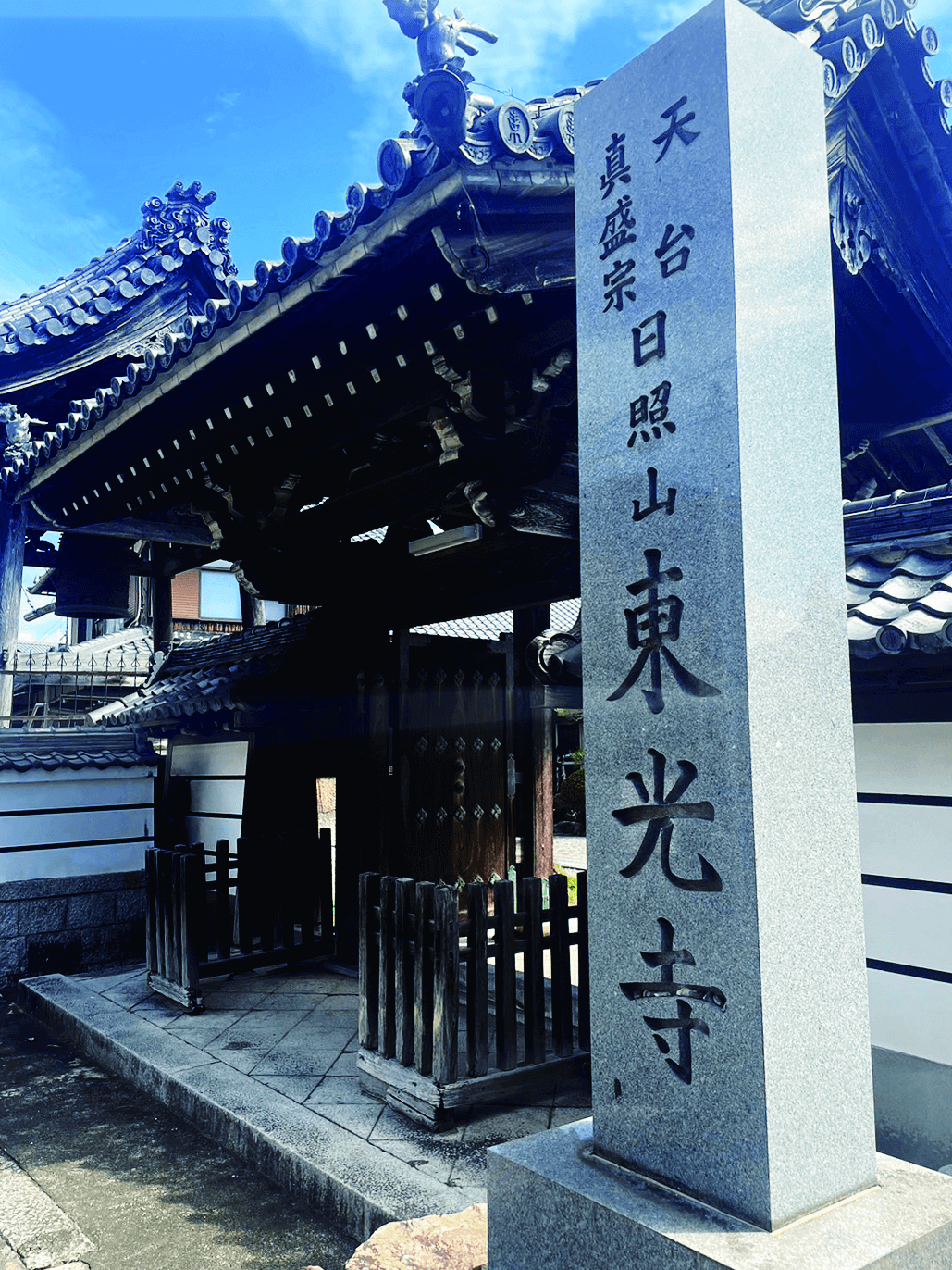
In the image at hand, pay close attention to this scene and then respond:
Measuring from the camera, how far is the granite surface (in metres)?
2.54

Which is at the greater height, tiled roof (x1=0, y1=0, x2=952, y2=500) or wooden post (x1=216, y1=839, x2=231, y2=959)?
tiled roof (x1=0, y1=0, x2=952, y2=500)

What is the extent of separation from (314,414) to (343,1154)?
4.22 metres


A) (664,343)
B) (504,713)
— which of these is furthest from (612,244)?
(504,713)

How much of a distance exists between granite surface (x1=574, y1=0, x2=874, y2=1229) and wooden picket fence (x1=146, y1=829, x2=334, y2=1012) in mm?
5175

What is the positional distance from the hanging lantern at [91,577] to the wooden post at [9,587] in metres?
0.52

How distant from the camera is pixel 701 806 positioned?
2633 millimetres

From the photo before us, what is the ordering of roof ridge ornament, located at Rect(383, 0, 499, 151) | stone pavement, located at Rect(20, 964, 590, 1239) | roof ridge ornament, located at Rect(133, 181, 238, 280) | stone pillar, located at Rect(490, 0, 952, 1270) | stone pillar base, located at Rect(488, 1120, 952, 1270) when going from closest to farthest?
stone pillar base, located at Rect(488, 1120, 952, 1270)
stone pillar, located at Rect(490, 0, 952, 1270)
roof ridge ornament, located at Rect(383, 0, 499, 151)
stone pavement, located at Rect(20, 964, 590, 1239)
roof ridge ornament, located at Rect(133, 181, 238, 280)

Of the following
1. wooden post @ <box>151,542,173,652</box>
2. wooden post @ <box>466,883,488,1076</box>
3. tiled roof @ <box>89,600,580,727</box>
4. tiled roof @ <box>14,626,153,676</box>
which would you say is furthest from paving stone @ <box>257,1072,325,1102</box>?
tiled roof @ <box>14,626,153,676</box>

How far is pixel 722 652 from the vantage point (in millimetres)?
2629

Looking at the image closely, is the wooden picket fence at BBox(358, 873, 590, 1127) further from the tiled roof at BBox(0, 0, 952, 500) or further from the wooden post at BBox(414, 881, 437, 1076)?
the tiled roof at BBox(0, 0, 952, 500)

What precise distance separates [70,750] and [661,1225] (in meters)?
8.86

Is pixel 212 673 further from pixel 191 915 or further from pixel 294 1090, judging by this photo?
pixel 294 1090

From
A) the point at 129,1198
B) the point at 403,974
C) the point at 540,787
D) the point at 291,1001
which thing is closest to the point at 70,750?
the point at 291,1001

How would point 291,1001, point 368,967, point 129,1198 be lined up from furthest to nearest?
point 291,1001, point 368,967, point 129,1198
